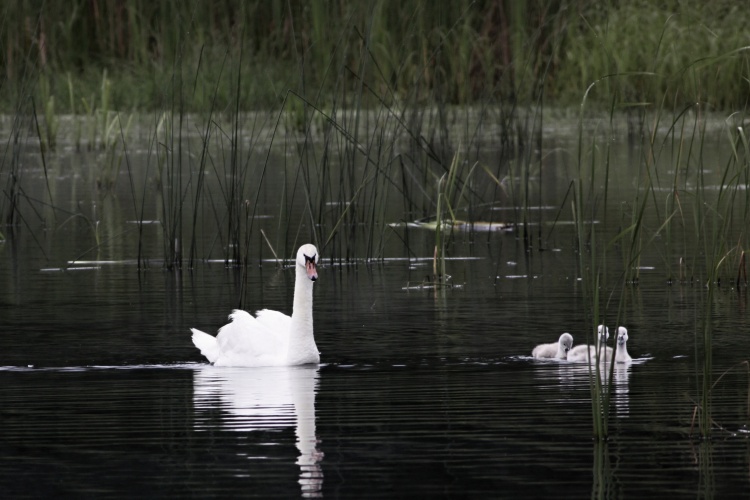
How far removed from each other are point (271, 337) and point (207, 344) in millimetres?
333

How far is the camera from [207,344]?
27.1ft

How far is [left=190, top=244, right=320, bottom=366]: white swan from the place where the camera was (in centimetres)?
801

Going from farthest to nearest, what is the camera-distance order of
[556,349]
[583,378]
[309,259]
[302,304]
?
[309,259], [302,304], [556,349], [583,378]

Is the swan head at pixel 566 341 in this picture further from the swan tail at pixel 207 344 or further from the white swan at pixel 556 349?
the swan tail at pixel 207 344

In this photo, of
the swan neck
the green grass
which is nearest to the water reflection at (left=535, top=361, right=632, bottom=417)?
the swan neck

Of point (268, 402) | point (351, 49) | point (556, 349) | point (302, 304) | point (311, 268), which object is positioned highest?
point (351, 49)

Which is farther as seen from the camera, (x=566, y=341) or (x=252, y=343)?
(x=252, y=343)

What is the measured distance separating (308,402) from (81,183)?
39.3ft

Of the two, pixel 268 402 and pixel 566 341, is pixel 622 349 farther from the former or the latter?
pixel 268 402

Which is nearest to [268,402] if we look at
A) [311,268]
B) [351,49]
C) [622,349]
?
[311,268]

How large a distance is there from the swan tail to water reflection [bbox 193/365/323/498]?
0.35 feet

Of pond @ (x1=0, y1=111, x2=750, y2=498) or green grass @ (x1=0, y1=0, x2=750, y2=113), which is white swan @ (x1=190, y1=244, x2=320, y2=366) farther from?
green grass @ (x1=0, y1=0, x2=750, y2=113)

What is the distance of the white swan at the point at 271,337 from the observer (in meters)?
8.01

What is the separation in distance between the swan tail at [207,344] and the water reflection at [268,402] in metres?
0.11
